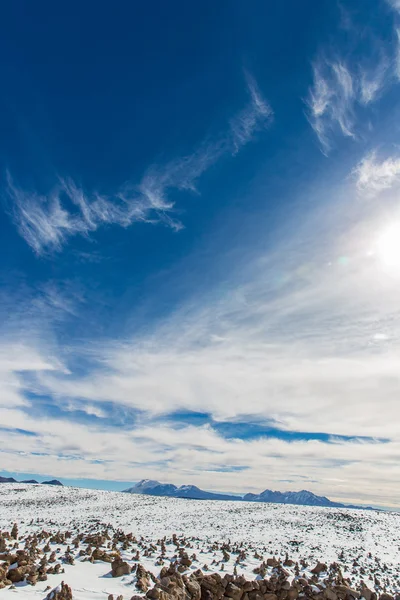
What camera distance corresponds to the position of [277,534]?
1254 inches

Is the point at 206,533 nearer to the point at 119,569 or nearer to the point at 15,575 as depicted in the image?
the point at 119,569

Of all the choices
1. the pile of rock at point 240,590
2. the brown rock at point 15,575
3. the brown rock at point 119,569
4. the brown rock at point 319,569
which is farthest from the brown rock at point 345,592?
the brown rock at point 15,575

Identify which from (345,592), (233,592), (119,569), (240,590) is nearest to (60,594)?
(119,569)

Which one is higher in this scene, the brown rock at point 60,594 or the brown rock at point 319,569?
the brown rock at point 60,594

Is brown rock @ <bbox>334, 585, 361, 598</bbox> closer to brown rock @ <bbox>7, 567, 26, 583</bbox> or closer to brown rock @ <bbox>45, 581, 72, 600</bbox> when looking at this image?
brown rock @ <bbox>45, 581, 72, 600</bbox>

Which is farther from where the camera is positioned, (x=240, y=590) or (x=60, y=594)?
(x=240, y=590)

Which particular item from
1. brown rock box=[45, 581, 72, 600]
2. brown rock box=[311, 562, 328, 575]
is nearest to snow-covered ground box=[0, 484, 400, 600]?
brown rock box=[311, 562, 328, 575]

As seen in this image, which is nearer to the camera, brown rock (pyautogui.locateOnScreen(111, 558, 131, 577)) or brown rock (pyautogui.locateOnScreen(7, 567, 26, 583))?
brown rock (pyautogui.locateOnScreen(7, 567, 26, 583))

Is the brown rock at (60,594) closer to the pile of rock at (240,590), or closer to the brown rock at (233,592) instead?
the pile of rock at (240,590)

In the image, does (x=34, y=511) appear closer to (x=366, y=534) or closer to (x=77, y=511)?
(x=77, y=511)

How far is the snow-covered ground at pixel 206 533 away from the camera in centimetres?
1556

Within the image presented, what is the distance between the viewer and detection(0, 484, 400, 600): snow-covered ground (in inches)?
613

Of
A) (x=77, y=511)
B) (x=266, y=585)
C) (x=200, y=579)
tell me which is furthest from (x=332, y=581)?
(x=77, y=511)

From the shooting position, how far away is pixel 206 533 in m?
31.0
